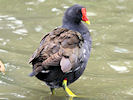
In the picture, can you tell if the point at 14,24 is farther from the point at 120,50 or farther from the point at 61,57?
the point at 61,57

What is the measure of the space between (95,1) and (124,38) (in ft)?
→ 8.09

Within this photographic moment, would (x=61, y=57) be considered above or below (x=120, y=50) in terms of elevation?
above

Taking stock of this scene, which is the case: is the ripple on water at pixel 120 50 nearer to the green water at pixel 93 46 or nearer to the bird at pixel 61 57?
the green water at pixel 93 46

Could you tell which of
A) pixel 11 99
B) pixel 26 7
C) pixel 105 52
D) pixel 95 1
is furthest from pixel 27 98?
pixel 95 1

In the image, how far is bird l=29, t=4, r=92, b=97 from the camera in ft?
15.5

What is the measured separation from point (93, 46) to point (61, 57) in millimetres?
2580

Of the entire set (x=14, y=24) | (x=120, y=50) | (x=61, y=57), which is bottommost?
(x=120, y=50)

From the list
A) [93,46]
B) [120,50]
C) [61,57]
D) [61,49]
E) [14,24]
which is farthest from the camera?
[14,24]

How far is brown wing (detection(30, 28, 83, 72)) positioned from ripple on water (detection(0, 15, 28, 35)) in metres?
2.61

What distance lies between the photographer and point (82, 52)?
5.25 m

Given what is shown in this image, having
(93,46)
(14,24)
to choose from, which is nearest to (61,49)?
(93,46)

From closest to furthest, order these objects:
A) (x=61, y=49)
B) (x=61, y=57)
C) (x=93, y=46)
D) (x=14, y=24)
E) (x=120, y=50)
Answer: (x=61, y=57), (x=61, y=49), (x=120, y=50), (x=93, y=46), (x=14, y=24)

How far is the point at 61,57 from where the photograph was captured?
Answer: 15.7ft

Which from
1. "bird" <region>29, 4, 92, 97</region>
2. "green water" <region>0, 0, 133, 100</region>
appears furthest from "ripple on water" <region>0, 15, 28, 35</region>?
"bird" <region>29, 4, 92, 97</region>
